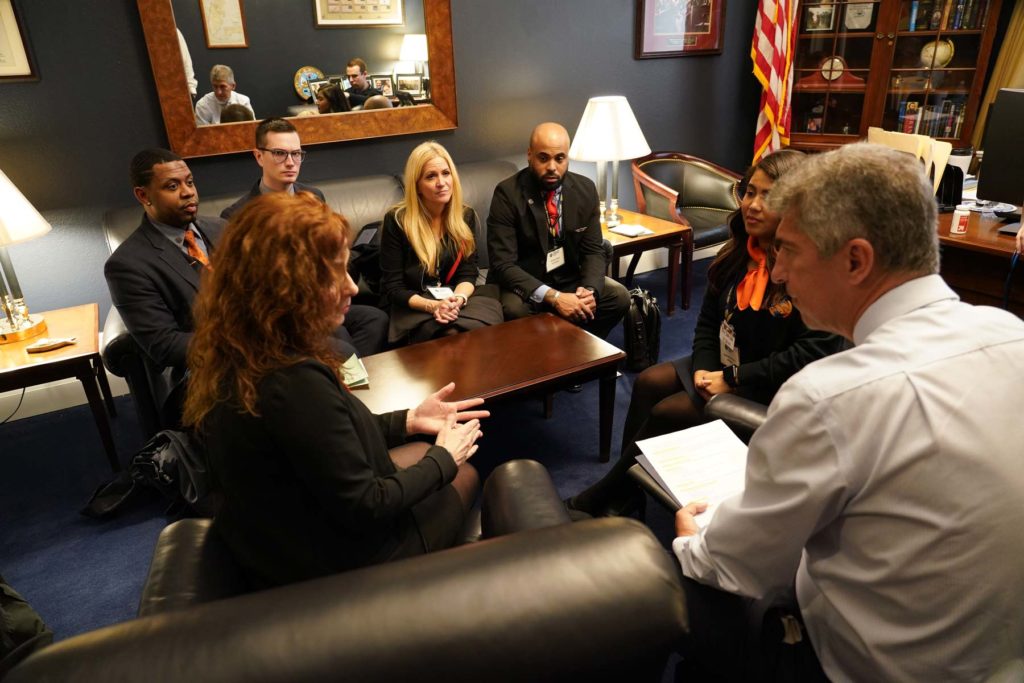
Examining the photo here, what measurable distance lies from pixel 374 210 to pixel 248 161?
0.72 meters

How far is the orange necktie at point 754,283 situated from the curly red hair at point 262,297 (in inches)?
55.2

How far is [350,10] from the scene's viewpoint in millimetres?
3508

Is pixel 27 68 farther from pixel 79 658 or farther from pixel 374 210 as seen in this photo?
pixel 79 658

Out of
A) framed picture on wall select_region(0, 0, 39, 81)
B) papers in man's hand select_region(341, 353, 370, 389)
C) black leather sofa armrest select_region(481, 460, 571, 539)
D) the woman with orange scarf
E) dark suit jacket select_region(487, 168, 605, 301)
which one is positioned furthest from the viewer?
dark suit jacket select_region(487, 168, 605, 301)

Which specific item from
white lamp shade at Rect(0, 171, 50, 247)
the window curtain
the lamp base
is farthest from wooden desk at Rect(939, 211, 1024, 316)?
the lamp base

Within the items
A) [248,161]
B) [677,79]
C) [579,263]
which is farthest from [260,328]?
[677,79]

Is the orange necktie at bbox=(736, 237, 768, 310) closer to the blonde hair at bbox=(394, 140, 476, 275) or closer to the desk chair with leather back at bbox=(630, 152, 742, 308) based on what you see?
the blonde hair at bbox=(394, 140, 476, 275)

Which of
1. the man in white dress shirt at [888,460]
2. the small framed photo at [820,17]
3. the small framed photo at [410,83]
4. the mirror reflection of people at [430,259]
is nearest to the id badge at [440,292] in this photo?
the mirror reflection of people at [430,259]

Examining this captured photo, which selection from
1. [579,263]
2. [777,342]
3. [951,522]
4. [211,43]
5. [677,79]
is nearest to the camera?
[951,522]

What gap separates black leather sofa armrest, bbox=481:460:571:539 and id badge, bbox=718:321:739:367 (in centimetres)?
99

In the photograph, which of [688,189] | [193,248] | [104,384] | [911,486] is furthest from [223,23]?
[911,486]

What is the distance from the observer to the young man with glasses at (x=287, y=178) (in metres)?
3.07

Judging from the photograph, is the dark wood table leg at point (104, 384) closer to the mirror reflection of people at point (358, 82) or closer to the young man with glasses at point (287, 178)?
the young man with glasses at point (287, 178)

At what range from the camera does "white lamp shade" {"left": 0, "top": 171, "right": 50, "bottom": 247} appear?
2469 mm
